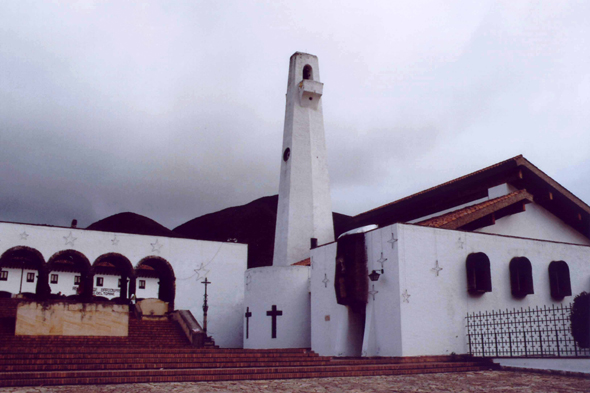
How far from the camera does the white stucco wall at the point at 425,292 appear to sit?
15242mm

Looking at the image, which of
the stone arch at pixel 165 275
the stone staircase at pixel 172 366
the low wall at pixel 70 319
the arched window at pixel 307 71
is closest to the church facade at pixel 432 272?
the stone staircase at pixel 172 366

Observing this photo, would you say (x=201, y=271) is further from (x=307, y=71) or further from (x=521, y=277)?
(x=521, y=277)

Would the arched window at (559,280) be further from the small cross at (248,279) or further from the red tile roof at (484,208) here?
the small cross at (248,279)

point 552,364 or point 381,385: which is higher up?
point 552,364

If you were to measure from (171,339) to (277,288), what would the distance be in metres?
4.51

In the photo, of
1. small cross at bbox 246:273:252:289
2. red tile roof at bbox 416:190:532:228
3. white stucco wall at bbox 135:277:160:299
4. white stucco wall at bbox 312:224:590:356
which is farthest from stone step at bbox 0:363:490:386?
white stucco wall at bbox 135:277:160:299

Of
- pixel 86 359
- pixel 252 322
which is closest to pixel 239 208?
pixel 252 322

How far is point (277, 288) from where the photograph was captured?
21.0 m

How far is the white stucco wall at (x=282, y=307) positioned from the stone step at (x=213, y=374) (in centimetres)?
808

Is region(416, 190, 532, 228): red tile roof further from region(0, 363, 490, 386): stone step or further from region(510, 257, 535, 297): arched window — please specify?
region(0, 363, 490, 386): stone step

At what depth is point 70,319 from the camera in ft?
60.0

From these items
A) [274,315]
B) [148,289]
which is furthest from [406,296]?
[148,289]

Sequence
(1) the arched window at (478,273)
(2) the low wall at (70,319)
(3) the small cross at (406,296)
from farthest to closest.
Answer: (2) the low wall at (70,319), (1) the arched window at (478,273), (3) the small cross at (406,296)

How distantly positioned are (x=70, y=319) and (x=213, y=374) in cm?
985
